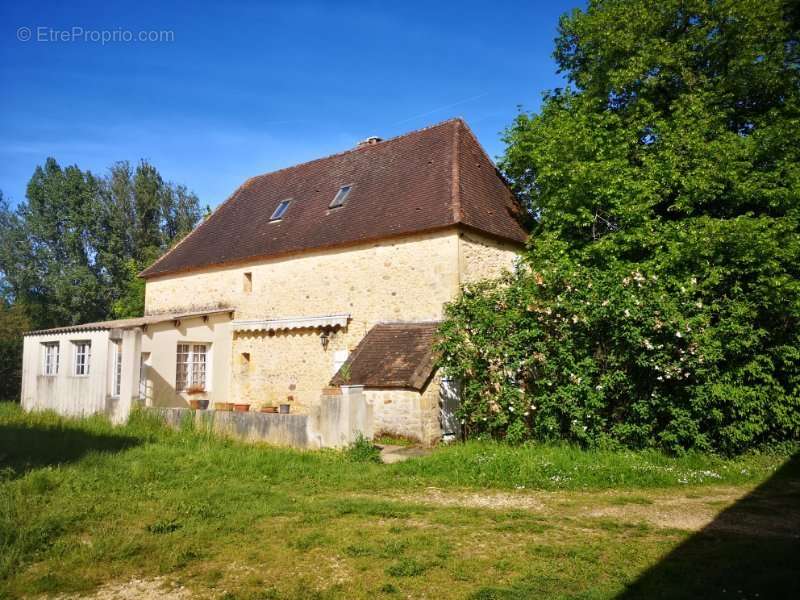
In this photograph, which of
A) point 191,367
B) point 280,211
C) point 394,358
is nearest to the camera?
point 394,358

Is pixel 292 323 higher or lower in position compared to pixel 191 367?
higher

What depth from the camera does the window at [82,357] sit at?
1542cm

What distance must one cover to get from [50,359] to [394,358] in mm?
11007

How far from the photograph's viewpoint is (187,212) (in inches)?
1570

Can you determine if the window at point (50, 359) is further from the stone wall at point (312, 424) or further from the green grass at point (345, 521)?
the stone wall at point (312, 424)

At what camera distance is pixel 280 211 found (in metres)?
19.1

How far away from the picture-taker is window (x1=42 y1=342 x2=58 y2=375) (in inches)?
656

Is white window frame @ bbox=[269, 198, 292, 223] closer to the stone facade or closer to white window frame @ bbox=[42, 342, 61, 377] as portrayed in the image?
the stone facade

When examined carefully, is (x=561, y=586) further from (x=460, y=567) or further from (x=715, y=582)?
(x=715, y=582)

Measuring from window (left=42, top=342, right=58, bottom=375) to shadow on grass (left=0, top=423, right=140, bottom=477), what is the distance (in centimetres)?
421

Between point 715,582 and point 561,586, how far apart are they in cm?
122

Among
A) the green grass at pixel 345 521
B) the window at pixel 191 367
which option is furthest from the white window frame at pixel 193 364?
the green grass at pixel 345 521

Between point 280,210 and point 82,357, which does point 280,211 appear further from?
point 82,357

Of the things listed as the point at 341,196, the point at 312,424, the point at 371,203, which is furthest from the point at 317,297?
the point at 312,424
